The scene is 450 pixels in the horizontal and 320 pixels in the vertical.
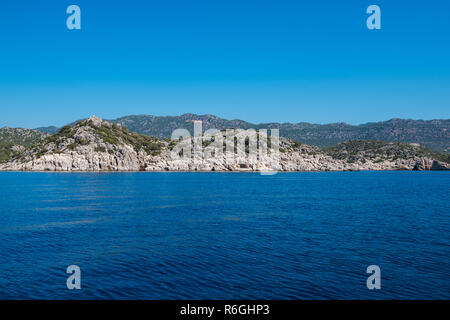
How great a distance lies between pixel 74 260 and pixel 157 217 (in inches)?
1129

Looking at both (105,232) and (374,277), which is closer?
(374,277)

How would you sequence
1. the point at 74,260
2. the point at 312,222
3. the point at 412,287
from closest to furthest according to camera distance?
the point at 412,287, the point at 74,260, the point at 312,222

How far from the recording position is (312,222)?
59094mm

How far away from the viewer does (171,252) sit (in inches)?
1544

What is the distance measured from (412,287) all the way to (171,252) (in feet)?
77.0

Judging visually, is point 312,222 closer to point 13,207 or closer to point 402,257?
point 402,257

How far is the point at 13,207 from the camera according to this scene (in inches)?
2972

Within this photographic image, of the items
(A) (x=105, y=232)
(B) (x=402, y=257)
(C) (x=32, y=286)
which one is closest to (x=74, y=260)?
(C) (x=32, y=286)
